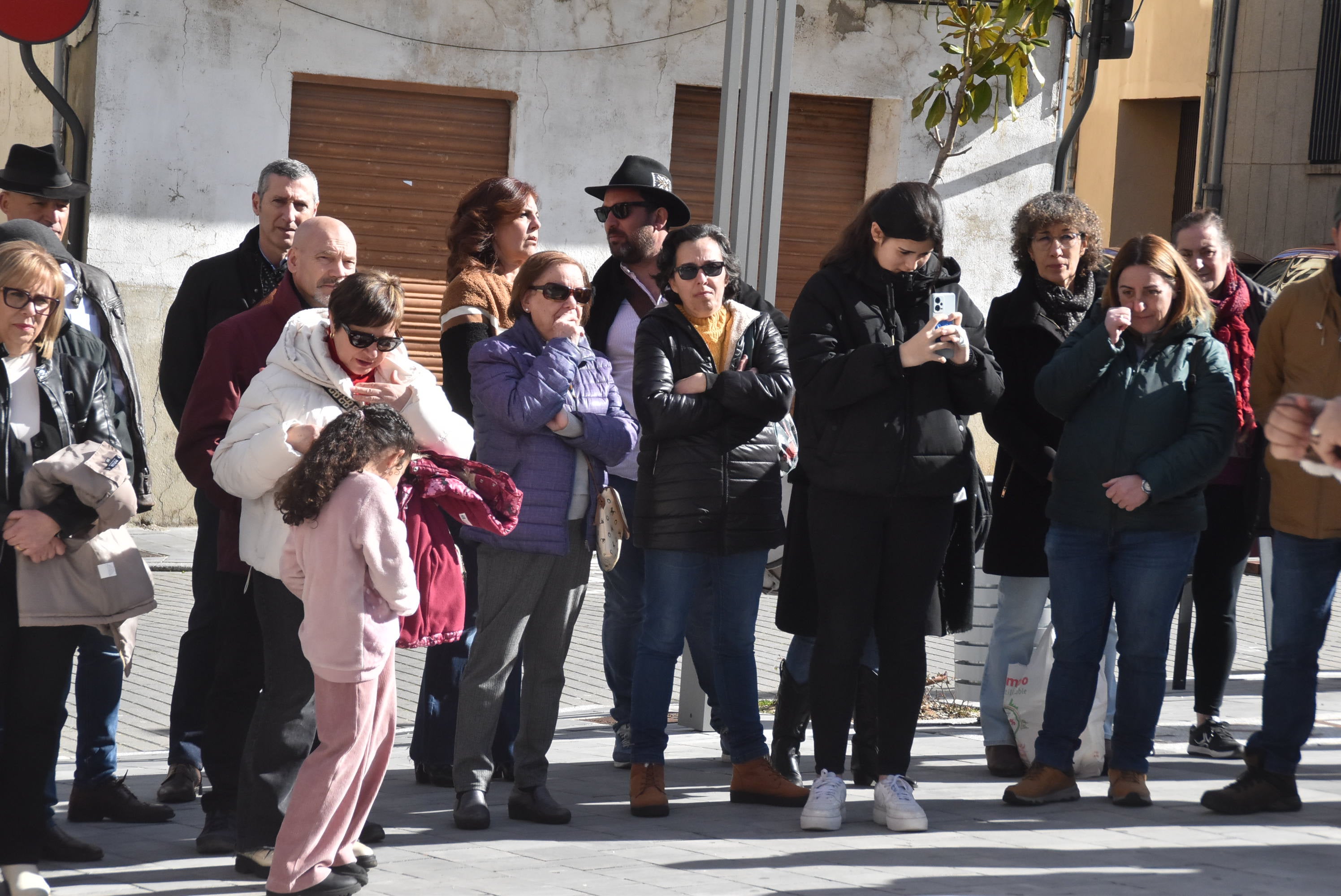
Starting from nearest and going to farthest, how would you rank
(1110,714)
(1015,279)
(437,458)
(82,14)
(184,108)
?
(437,458), (1110,714), (82,14), (184,108), (1015,279)

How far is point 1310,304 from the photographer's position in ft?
19.4

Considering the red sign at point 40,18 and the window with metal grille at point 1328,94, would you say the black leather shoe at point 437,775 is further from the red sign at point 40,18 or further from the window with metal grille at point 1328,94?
the window with metal grille at point 1328,94

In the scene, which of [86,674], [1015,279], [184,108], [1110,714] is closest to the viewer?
[86,674]

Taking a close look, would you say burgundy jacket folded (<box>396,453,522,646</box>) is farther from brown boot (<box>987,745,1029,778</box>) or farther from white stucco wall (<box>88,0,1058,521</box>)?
white stucco wall (<box>88,0,1058,521</box>)

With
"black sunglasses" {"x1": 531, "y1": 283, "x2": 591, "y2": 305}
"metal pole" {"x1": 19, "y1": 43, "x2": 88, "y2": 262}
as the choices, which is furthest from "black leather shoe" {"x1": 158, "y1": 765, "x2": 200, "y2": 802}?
"metal pole" {"x1": 19, "y1": 43, "x2": 88, "y2": 262}

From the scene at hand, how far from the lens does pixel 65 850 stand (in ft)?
16.8

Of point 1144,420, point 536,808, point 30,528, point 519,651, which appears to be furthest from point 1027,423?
point 30,528

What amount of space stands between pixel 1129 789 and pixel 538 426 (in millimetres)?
2432

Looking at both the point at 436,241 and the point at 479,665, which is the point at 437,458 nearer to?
the point at 479,665

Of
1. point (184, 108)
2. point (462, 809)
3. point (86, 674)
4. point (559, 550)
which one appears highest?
point (184, 108)

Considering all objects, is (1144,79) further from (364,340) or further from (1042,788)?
(364,340)

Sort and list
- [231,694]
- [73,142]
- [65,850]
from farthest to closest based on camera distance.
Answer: [73,142] → [231,694] → [65,850]

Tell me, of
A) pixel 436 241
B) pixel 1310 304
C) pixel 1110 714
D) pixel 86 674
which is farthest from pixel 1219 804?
pixel 436 241

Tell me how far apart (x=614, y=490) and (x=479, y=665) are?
0.75 m
